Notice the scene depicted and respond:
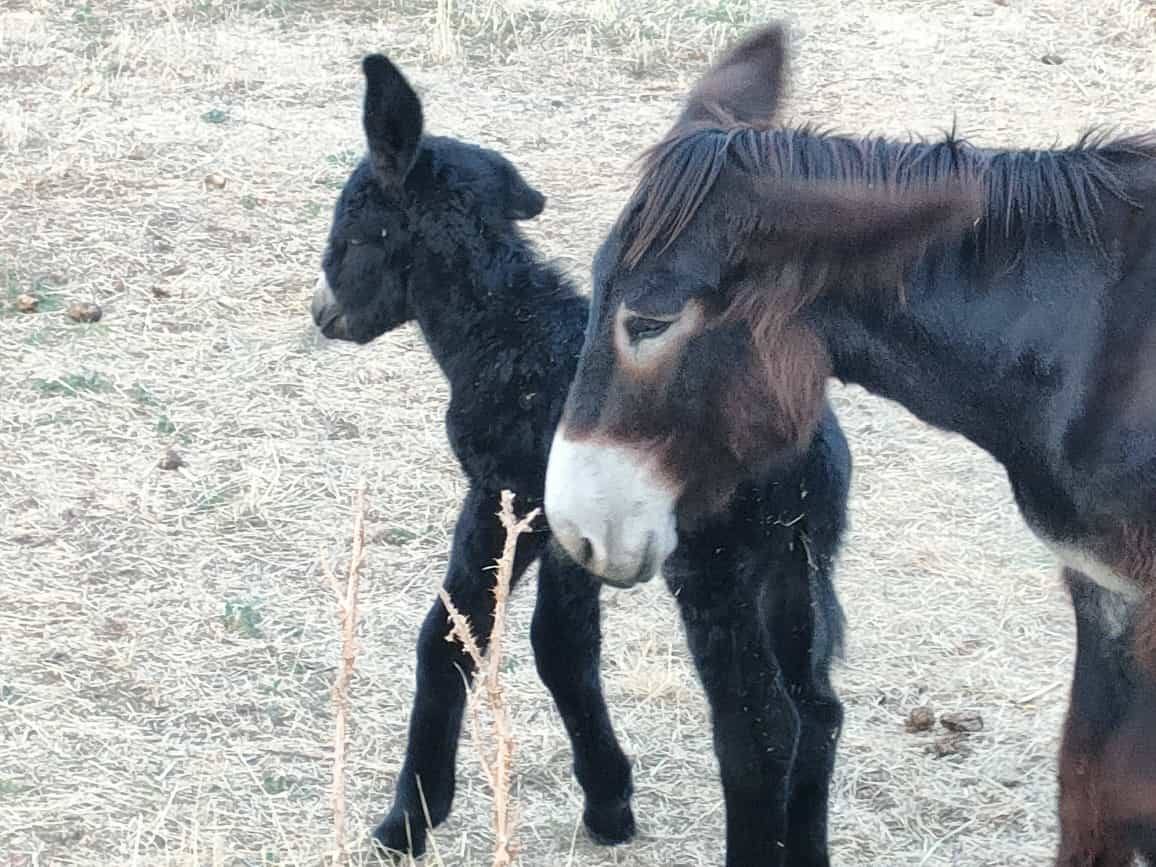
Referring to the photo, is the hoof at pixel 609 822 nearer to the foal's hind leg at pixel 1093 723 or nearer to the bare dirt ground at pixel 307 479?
the bare dirt ground at pixel 307 479

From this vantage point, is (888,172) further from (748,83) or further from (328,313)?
(328,313)

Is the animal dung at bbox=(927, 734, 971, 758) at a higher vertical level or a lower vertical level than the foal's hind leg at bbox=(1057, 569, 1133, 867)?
lower

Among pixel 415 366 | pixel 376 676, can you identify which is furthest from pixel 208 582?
pixel 415 366

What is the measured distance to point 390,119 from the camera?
3.86m

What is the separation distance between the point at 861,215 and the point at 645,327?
40cm

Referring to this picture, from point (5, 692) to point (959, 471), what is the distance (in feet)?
10.8

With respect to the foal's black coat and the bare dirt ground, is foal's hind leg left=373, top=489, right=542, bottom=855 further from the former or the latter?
the bare dirt ground

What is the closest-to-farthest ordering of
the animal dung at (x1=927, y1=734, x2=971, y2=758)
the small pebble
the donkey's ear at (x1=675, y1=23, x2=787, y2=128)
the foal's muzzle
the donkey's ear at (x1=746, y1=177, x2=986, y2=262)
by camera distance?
the donkey's ear at (x1=746, y1=177, x2=986, y2=262) < the donkey's ear at (x1=675, y1=23, x2=787, y2=128) < the foal's muzzle < the animal dung at (x1=927, y1=734, x2=971, y2=758) < the small pebble

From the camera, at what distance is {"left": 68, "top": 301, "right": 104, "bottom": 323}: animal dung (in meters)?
6.40

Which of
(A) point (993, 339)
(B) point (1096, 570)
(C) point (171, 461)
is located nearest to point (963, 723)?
(B) point (1096, 570)

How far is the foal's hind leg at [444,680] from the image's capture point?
3.77 meters

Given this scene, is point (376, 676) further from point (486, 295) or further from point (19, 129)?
point (19, 129)

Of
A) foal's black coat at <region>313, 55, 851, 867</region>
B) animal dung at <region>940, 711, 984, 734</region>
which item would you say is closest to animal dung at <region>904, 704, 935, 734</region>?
animal dung at <region>940, 711, 984, 734</region>

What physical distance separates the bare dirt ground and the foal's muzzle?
3.43 ft
